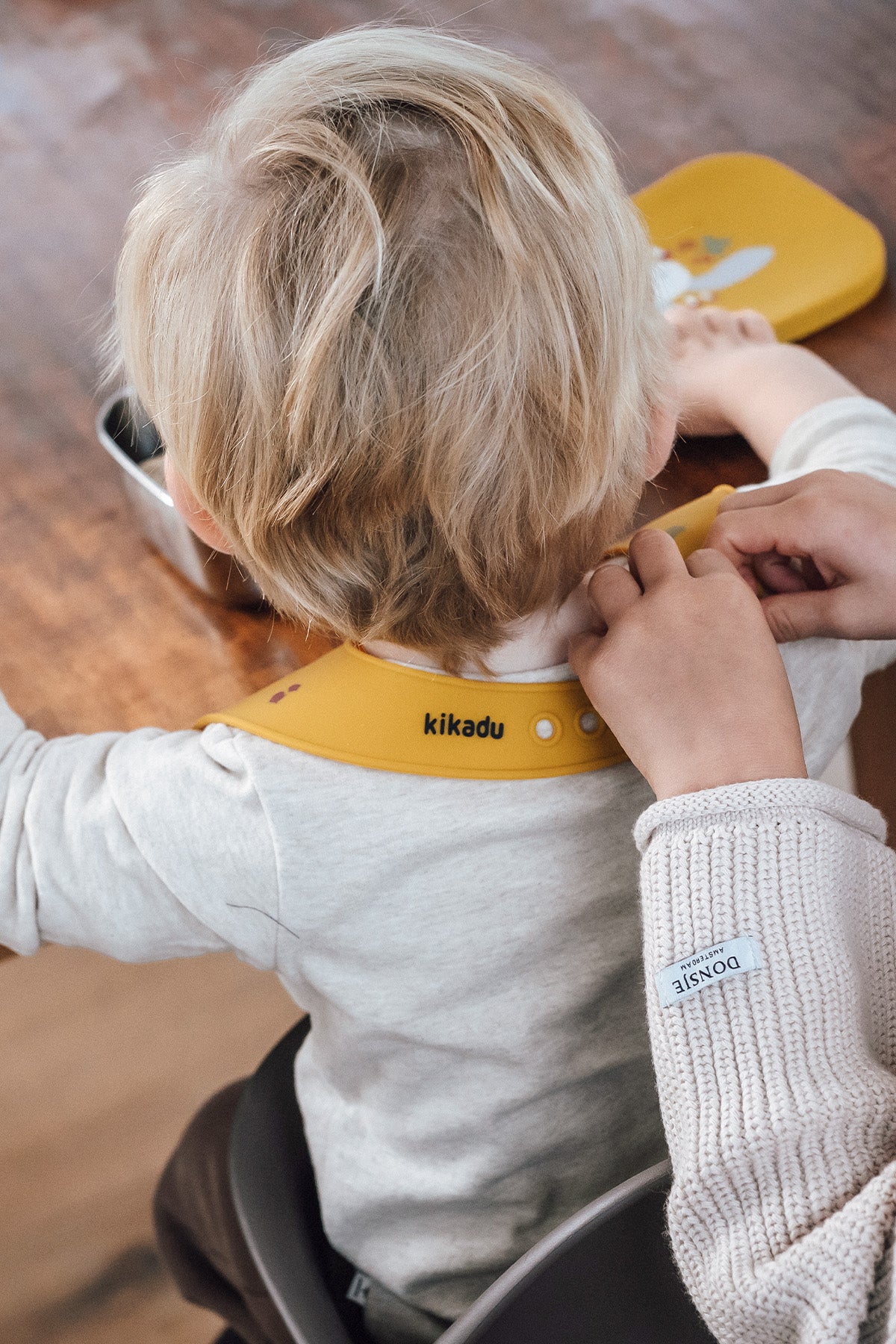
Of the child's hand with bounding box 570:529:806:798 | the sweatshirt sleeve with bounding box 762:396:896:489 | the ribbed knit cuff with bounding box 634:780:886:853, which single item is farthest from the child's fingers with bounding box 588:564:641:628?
the sweatshirt sleeve with bounding box 762:396:896:489

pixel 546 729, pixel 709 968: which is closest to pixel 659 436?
pixel 546 729

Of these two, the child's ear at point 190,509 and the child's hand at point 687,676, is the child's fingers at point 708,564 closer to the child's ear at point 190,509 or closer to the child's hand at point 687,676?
the child's hand at point 687,676

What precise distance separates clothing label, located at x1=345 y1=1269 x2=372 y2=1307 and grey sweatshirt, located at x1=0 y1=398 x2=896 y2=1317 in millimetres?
16

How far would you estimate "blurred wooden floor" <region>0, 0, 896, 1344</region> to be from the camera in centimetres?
82

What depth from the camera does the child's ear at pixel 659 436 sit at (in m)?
0.61

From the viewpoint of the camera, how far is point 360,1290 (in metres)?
0.74

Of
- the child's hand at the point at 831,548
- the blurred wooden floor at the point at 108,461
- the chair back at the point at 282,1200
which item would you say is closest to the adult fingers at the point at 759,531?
the child's hand at the point at 831,548

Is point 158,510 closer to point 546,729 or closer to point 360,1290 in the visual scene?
point 546,729

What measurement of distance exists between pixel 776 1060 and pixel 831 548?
307 millimetres

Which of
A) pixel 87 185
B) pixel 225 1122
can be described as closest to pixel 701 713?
pixel 225 1122

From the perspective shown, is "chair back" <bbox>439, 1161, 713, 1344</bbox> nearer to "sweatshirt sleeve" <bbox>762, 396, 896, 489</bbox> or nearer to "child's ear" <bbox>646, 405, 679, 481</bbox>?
"child's ear" <bbox>646, 405, 679, 481</bbox>

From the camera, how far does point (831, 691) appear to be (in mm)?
704

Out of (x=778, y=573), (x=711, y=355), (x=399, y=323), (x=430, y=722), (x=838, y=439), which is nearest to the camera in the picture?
(x=399, y=323)

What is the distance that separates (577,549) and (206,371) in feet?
0.64
